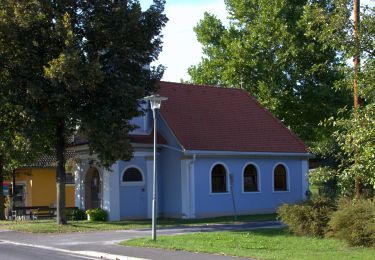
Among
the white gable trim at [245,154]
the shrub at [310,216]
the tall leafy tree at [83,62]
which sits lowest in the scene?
the shrub at [310,216]

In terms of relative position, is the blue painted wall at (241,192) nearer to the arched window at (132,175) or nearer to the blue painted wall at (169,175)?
the blue painted wall at (169,175)

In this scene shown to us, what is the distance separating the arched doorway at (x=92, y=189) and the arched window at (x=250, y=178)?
8120 millimetres

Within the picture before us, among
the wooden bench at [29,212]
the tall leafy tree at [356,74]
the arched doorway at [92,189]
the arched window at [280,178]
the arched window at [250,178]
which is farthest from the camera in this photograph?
the arched window at [280,178]

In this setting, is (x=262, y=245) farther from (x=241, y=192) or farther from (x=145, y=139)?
(x=241, y=192)

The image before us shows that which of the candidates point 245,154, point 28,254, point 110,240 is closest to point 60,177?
point 110,240

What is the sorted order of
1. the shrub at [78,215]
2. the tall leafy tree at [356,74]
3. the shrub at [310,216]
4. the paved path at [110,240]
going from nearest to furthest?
the tall leafy tree at [356,74] → the paved path at [110,240] → the shrub at [310,216] → the shrub at [78,215]

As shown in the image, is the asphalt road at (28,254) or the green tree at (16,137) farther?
the green tree at (16,137)

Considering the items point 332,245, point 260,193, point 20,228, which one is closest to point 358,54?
point 332,245

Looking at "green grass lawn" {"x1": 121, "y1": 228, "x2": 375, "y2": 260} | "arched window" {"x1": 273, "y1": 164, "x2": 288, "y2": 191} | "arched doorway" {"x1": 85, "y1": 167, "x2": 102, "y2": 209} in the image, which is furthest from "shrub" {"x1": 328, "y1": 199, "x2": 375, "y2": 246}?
"arched doorway" {"x1": 85, "y1": 167, "x2": 102, "y2": 209}

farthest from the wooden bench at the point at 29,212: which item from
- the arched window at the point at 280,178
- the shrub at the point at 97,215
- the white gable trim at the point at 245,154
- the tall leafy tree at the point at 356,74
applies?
the tall leafy tree at the point at 356,74

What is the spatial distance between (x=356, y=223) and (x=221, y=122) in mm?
17968

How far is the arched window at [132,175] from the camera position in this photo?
30.3 m

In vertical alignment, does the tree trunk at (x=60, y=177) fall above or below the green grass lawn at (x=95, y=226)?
above

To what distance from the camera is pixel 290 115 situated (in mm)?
44125
